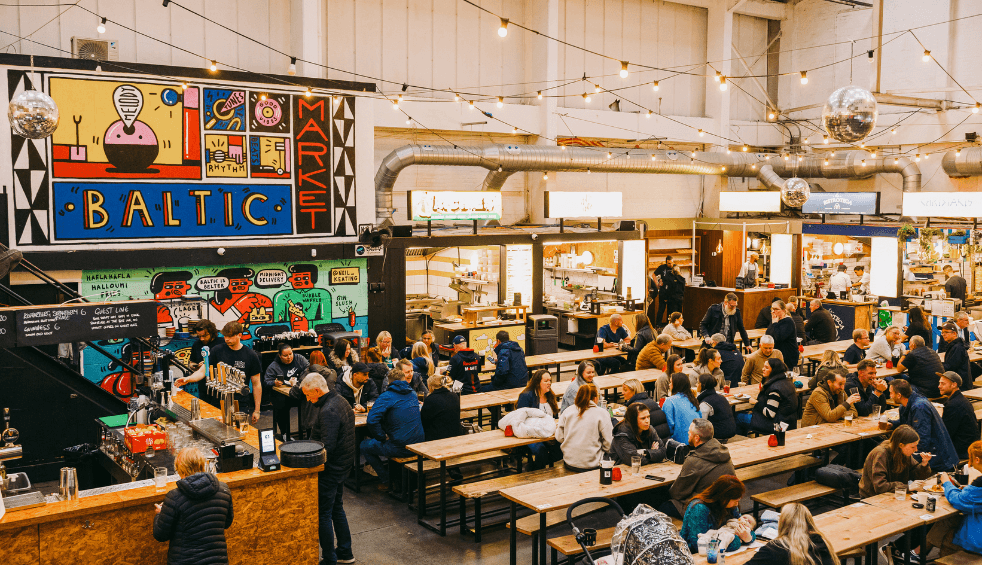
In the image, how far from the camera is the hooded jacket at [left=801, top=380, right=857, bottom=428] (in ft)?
25.8

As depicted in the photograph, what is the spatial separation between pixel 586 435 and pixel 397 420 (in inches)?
70.4

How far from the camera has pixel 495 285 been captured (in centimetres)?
1564

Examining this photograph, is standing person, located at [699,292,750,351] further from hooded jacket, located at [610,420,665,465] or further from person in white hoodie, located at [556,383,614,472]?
hooded jacket, located at [610,420,665,465]

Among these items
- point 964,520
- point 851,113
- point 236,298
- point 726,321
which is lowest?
point 964,520

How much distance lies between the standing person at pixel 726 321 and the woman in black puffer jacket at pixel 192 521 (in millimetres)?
8682

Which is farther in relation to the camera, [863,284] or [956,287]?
[863,284]

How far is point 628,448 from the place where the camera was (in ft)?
21.3

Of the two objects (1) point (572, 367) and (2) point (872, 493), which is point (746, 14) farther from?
(2) point (872, 493)

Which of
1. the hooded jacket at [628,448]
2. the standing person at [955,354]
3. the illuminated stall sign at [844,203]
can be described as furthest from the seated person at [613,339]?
the illuminated stall sign at [844,203]

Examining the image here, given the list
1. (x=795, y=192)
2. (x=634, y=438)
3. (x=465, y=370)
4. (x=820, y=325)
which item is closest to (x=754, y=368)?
(x=465, y=370)

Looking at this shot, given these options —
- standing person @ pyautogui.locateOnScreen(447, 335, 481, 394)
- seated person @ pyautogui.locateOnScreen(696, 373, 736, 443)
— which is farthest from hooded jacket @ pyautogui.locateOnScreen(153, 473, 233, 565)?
standing person @ pyautogui.locateOnScreen(447, 335, 481, 394)

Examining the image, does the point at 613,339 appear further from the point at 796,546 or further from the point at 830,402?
the point at 796,546

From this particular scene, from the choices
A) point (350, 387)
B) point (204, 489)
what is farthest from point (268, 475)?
point (350, 387)

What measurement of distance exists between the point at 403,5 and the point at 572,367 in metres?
7.80
